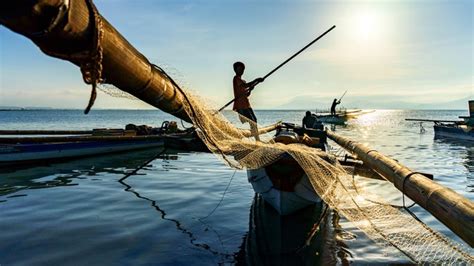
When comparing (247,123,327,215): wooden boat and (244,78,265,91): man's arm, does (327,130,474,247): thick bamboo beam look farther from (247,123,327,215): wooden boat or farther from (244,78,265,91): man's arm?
(244,78,265,91): man's arm

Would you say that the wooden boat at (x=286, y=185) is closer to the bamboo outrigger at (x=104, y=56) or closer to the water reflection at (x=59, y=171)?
the bamboo outrigger at (x=104, y=56)

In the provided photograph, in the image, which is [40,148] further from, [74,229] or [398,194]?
[398,194]

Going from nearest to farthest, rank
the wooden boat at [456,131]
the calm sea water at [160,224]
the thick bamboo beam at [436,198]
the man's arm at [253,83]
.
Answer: the thick bamboo beam at [436,198] → the calm sea water at [160,224] → the man's arm at [253,83] → the wooden boat at [456,131]

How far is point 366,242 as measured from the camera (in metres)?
8.23

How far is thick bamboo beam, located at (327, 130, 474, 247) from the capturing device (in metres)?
3.56

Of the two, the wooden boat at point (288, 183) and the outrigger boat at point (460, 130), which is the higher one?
the wooden boat at point (288, 183)

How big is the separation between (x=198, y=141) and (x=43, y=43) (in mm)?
5753

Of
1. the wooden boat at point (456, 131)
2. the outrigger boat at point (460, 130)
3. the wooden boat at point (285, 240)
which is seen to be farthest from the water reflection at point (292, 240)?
the outrigger boat at point (460, 130)

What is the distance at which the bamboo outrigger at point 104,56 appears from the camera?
2135 millimetres

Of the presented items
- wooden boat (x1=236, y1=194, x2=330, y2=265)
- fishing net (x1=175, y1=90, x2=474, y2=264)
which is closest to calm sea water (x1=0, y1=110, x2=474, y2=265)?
wooden boat (x1=236, y1=194, x2=330, y2=265)

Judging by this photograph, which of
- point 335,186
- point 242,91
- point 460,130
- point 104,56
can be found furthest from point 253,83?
point 460,130

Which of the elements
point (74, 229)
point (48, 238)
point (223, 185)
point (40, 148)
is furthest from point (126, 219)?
point (40, 148)

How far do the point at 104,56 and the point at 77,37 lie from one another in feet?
1.13

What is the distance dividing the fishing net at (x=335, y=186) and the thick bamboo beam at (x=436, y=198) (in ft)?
2.71
